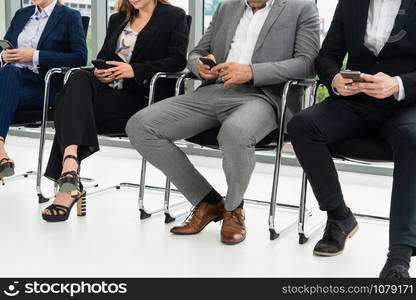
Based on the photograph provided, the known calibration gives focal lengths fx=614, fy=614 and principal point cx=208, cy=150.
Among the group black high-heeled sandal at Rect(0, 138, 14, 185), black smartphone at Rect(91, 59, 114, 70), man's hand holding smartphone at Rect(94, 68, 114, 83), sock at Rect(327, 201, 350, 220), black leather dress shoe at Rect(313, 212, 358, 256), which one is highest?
black smartphone at Rect(91, 59, 114, 70)

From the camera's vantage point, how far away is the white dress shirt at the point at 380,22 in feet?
7.56

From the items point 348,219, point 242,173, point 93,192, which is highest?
point 242,173

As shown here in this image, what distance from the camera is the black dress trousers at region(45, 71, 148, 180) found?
105 inches

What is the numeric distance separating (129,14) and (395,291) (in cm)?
188

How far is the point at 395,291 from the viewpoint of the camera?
1.84 metres

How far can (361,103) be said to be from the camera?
2303 millimetres

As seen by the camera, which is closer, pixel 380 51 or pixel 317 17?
pixel 380 51

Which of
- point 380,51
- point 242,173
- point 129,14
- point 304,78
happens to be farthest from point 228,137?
point 129,14

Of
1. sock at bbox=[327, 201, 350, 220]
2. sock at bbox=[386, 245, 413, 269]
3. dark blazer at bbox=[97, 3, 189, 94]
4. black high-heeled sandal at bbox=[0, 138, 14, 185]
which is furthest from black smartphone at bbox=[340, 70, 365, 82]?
black high-heeled sandal at bbox=[0, 138, 14, 185]

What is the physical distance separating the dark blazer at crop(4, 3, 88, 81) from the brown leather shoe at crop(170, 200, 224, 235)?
3.71ft

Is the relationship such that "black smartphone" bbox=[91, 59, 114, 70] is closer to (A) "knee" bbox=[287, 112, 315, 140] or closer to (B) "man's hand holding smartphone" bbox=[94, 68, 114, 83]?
(B) "man's hand holding smartphone" bbox=[94, 68, 114, 83]

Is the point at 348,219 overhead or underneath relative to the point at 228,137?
underneath

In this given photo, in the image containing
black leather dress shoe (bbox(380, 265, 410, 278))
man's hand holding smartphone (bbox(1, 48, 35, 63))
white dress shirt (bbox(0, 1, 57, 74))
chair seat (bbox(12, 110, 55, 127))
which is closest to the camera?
black leather dress shoe (bbox(380, 265, 410, 278))

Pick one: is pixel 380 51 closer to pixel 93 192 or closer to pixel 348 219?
pixel 348 219
